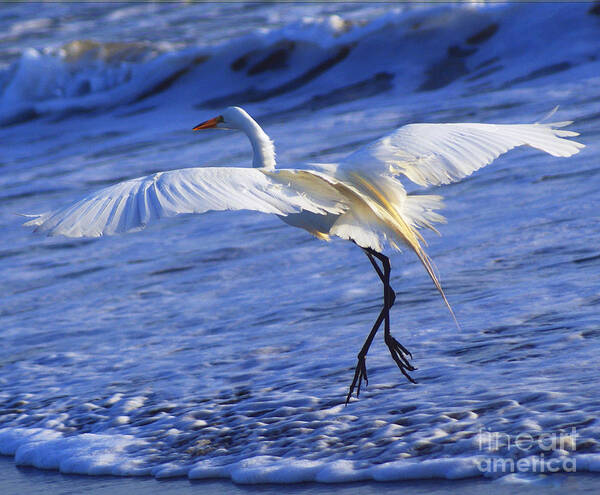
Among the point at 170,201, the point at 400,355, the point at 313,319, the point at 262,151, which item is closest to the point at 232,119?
the point at 262,151

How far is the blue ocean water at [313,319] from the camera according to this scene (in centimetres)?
369

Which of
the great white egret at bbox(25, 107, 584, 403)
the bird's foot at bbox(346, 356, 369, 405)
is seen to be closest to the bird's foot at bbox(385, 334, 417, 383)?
the great white egret at bbox(25, 107, 584, 403)

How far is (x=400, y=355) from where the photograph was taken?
435 centimetres

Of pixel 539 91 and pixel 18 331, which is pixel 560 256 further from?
pixel 539 91

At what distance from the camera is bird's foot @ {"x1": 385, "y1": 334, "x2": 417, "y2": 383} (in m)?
4.24

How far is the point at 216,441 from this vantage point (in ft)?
13.0

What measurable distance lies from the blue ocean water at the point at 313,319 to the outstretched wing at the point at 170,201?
939mm

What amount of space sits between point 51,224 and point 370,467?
135 centimetres

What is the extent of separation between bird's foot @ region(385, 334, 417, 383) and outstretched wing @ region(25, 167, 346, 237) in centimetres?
76

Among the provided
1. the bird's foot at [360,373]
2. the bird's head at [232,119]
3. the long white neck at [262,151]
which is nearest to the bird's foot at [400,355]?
the bird's foot at [360,373]

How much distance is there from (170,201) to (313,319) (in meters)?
2.11

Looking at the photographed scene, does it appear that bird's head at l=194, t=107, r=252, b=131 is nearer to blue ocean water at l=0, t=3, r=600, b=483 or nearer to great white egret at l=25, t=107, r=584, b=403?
great white egret at l=25, t=107, r=584, b=403

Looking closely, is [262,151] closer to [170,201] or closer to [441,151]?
[441,151]

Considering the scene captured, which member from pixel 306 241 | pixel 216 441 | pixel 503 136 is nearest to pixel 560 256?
pixel 503 136
